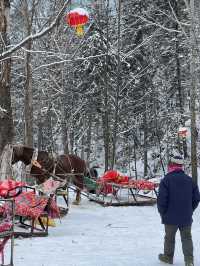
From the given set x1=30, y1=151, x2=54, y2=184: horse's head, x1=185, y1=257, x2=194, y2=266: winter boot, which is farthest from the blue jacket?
x1=30, y1=151, x2=54, y2=184: horse's head

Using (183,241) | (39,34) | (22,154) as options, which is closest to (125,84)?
(22,154)

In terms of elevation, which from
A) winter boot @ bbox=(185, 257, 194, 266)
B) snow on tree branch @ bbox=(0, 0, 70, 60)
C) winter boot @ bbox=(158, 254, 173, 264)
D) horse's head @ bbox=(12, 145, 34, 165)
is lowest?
winter boot @ bbox=(158, 254, 173, 264)

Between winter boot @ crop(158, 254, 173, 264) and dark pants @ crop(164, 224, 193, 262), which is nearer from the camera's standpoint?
dark pants @ crop(164, 224, 193, 262)

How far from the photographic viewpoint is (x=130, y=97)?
3494 centimetres

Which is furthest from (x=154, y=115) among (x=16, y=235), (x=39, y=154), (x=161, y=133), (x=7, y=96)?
(x=16, y=235)

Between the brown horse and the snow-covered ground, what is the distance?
1786 millimetres

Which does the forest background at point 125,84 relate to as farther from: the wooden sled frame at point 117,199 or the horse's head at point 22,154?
the horse's head at point 22,154

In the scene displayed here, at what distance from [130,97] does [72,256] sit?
26.6 metres

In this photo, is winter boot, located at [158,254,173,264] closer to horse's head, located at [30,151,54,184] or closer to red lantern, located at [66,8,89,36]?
red lantern, located at [66,8,89,36]

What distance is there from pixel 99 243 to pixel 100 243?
2 centimetres

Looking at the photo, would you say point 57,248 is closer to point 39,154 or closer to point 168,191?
point 168,191

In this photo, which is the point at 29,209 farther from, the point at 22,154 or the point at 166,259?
the point at 22,154

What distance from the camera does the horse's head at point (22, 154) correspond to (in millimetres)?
15391

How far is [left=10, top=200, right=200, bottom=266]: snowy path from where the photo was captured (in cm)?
845
